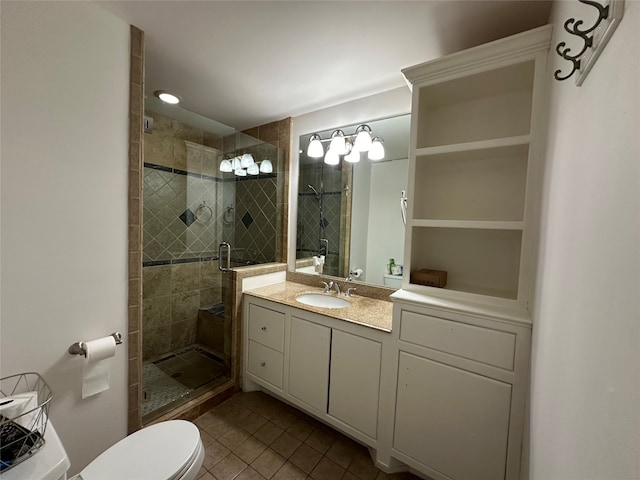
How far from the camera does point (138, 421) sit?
1.50 meters

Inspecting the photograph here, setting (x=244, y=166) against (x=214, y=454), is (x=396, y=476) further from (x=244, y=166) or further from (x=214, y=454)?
(x=244, y=166)

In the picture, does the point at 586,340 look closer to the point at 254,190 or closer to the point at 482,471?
the point at 482,471

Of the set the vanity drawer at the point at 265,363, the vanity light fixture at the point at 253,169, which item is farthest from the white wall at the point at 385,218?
the vanity light fixture at the point at 253,169

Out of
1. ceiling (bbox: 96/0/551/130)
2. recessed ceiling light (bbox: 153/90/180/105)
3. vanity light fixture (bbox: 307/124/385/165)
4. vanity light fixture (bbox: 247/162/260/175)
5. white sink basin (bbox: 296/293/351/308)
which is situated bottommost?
white sink basin (bbox: 296/293/351/308)

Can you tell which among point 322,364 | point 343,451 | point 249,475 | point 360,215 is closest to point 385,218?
point 360,215

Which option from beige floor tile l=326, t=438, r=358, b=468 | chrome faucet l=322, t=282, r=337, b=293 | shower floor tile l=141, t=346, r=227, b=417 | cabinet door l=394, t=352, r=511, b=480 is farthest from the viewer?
chrome faucet l=322, t=282, r=337, b=293

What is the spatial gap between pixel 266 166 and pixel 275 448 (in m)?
2.29

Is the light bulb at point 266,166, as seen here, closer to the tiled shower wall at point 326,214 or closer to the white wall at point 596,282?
the tiled shower wall at point 326,214

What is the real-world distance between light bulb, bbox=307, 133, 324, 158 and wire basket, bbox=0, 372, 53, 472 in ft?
6.86

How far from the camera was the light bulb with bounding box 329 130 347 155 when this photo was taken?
2.07 metres

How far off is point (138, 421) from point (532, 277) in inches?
88.5

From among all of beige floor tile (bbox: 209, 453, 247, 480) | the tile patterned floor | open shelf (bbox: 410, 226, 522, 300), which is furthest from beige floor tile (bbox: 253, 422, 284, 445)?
open shelf (bbox: 410, 226, 522, 300)

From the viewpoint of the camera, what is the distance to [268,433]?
172 cm

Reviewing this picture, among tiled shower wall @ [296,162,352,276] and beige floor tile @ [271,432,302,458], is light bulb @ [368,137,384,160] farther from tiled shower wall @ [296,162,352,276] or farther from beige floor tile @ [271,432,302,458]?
beige floor tile @ [271,432,302,458]
